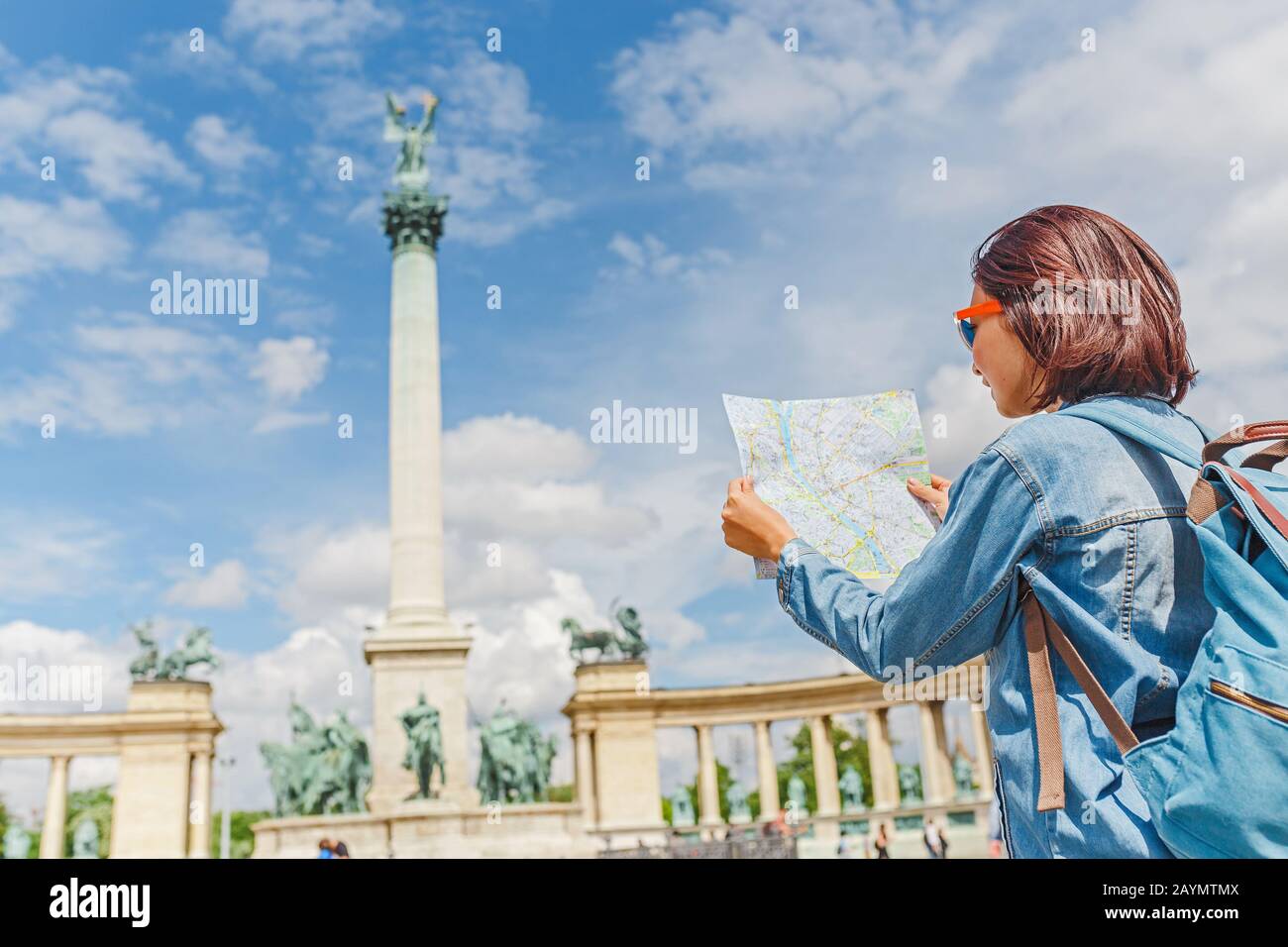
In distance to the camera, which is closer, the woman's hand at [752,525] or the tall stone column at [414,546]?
the woman's hand at [752,525]

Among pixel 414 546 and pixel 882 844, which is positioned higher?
pixel 414 546

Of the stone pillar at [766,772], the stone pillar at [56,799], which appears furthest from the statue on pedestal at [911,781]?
the stone pillar at [56,799]

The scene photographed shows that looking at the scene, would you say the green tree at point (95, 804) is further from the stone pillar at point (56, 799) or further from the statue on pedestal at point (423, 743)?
the statue on pedestal at point (423, 743)

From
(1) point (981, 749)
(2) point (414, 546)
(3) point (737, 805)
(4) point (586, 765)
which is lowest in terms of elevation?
(3) point (737, 805)

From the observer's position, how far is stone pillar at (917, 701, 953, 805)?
63344 millimetres

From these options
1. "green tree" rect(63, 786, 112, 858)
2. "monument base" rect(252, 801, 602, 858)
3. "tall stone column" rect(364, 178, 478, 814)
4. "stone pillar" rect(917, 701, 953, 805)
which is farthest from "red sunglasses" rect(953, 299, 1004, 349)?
"green tree" rect(63, 786, 112, 858)

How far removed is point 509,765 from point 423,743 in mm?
5281

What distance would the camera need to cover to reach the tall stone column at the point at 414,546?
2055 inches

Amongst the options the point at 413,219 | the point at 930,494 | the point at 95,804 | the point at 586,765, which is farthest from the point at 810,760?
the point at 930,494

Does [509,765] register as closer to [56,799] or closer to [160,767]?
[160,767]

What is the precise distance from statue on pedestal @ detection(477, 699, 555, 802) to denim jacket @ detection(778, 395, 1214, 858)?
49.2 m

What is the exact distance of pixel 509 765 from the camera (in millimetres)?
50719

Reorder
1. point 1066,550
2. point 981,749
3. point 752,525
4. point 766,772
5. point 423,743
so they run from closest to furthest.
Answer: point 1066,550 → point 752,525 → point 423,743 → point 981,749 → point 766,772

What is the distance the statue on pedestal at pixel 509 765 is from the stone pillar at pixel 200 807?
19216 mm
